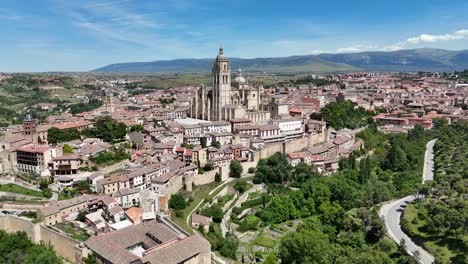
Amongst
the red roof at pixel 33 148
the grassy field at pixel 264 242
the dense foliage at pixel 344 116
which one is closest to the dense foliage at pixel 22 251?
the red roof at pixel 33 148

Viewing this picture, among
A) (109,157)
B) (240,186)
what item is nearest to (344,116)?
(240,186)

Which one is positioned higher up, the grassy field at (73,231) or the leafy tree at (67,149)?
the leafy tree at (67,149)

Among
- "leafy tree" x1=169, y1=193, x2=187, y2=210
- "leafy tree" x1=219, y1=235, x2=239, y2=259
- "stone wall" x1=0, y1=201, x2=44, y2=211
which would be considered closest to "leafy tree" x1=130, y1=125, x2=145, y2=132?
"leafy tree" x1=169, y1=193, x2=187, y2=210

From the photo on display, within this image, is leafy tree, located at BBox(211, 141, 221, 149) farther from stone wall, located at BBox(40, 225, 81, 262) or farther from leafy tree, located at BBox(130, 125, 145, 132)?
stone wall, located at BBox(40, 225, 81, 262)

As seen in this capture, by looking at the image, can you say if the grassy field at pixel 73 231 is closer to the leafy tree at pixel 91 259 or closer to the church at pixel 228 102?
the leafy tree at pixel 91 259

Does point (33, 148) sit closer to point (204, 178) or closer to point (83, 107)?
point (204, 178)

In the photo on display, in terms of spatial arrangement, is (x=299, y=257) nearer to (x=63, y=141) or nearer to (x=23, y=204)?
(x=23, y=204)
